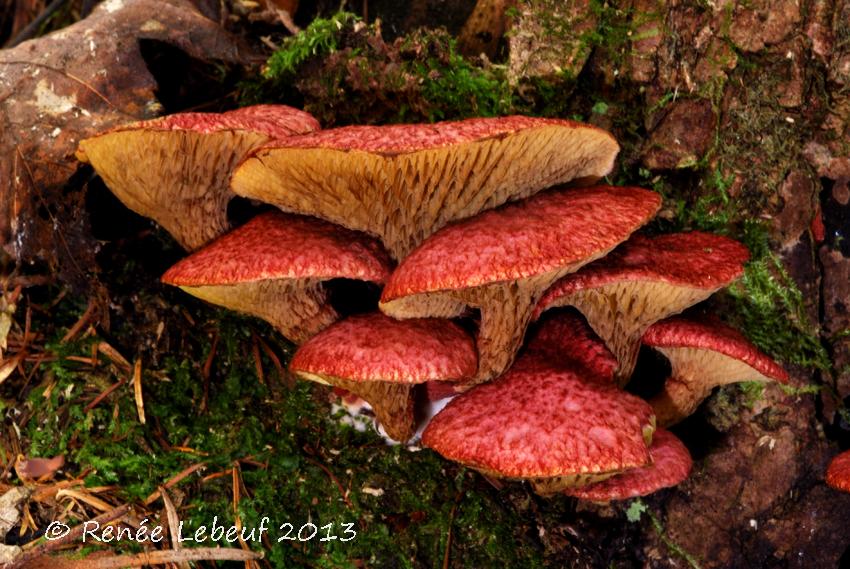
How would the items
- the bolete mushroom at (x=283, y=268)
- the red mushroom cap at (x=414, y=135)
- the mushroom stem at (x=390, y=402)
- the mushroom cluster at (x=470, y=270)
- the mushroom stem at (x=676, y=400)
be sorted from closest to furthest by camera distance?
the red mushroom cap at (x=414, y=135) → the mushroom cluster at (x=470, y=270) → the bolete mushroom at (x=283, y=268) → the mushroom stem at (x=390, y=402) → the mushroom stem at (x=676, y=400)

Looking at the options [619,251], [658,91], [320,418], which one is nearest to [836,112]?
[658,91]

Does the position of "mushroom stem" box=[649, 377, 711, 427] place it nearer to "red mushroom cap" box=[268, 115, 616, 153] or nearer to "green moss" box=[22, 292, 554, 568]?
"green moss" box=[22, 292, 554, 568]

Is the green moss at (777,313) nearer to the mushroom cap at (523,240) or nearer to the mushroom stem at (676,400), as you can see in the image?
the mushroom stem at (676,400)

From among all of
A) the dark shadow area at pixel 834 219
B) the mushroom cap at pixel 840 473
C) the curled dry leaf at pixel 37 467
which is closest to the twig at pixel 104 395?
the curled dry leaf at pixel 37 467

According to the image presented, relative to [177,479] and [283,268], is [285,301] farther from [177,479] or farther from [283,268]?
[177,479]

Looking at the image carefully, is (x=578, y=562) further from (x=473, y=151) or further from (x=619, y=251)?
(x=473, y=151)

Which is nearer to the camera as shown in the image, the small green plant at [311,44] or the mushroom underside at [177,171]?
the mushroom underside at [177,171]

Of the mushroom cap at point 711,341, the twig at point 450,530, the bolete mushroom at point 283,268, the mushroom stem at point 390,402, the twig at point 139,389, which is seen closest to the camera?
the bolete mushroom at point 283,268

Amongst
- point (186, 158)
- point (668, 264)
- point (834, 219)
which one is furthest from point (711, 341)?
point (186, 158)
